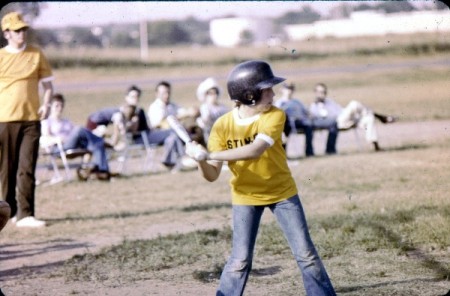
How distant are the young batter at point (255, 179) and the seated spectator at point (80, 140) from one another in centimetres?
826

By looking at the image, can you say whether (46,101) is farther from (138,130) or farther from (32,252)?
(138,130)

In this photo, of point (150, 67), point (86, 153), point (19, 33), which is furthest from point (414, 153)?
point (150, 67)

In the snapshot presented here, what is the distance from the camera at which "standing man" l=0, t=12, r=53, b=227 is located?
980 cm

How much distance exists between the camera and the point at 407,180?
1193 centimetres

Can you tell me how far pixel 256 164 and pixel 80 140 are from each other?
8501 millimetres

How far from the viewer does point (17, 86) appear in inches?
388

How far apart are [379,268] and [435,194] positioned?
11.5 feet

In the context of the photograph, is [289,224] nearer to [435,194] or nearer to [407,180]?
[435,194]

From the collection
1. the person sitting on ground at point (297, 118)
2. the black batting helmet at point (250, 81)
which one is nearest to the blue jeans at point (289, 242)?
the black batting helmet at point (250, 81)

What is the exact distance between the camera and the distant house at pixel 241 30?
59.9 meters

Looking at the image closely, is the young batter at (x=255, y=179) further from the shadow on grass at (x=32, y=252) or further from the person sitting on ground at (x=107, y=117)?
the person sitting on ground at (x=107, y=117)

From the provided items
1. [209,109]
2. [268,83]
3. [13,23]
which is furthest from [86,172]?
[268,83]

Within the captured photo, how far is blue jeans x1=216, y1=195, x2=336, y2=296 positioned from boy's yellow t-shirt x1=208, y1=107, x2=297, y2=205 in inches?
Result: 2.8

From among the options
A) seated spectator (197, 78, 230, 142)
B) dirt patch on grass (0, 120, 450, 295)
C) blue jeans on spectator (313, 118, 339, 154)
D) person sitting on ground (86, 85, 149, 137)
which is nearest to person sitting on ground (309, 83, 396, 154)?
blue jeans on spectator (313, 118, 339, 154)
